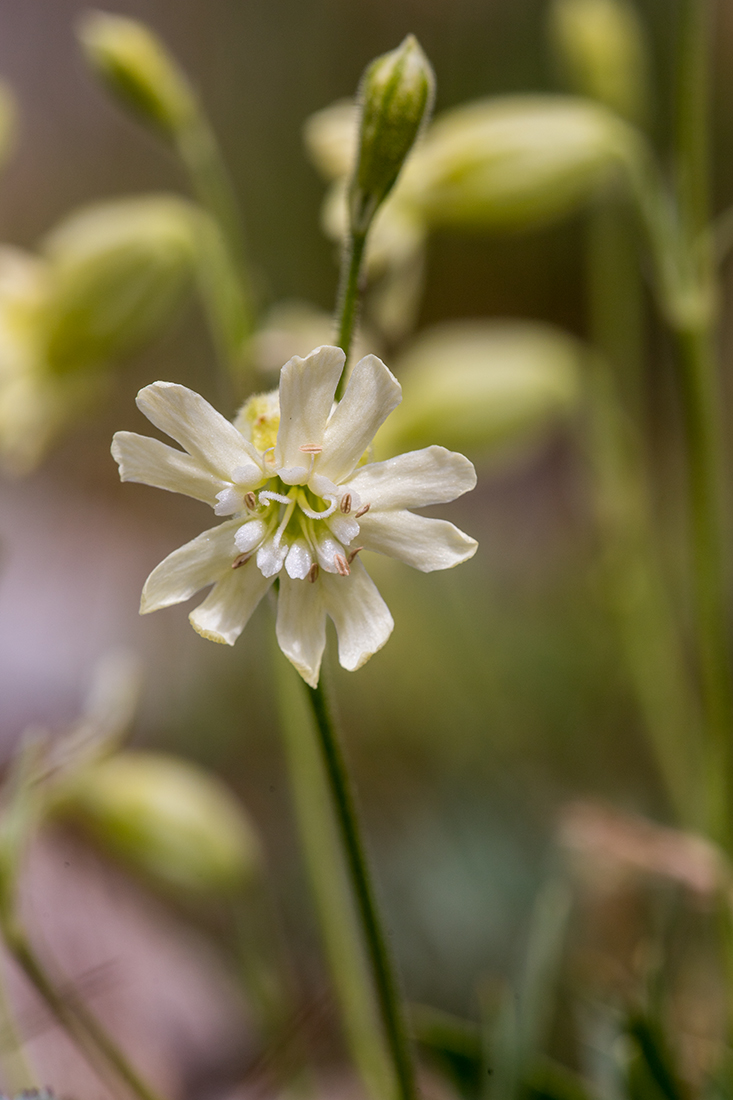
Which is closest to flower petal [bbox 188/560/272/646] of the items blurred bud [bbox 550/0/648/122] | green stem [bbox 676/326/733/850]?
green stem [bbox 676/326/733/850]

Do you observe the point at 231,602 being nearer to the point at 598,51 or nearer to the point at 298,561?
the point at 298,561

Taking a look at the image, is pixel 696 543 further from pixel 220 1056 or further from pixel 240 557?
pixel 220 1056

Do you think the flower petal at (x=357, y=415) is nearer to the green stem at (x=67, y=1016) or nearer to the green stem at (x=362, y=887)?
the green stem at (x=362, y=887)

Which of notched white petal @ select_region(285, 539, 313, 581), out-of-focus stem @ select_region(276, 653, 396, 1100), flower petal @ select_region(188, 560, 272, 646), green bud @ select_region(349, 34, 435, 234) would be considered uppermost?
green bud @ select_region(349, 34, 435, 234)

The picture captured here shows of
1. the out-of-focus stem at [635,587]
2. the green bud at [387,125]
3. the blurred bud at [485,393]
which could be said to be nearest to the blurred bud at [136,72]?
the blurred bud at [485,393]

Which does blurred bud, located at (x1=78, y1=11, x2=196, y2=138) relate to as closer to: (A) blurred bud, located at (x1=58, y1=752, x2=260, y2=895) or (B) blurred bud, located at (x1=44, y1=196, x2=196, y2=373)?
(B) blurred bud, located at (x1=44, y1=196, x2=196, y2=373)
